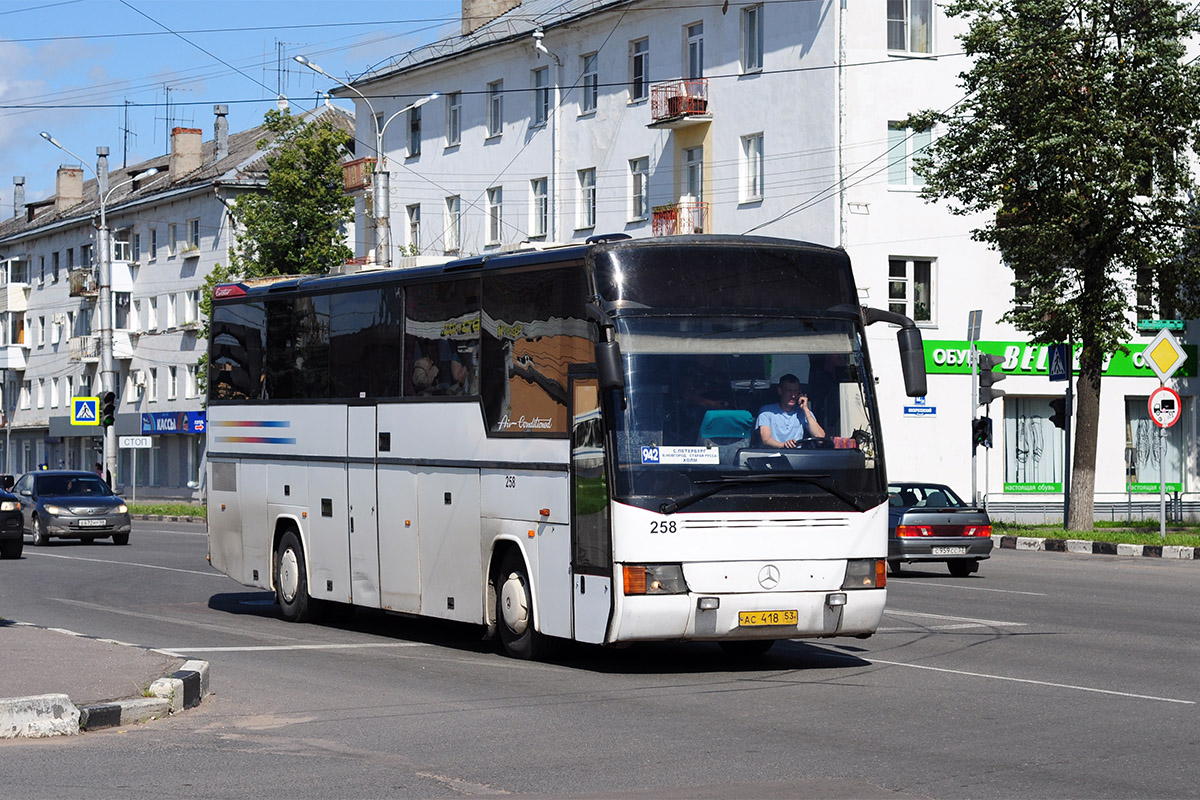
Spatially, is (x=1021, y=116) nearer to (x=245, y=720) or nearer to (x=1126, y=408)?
(x=1126, y=408)

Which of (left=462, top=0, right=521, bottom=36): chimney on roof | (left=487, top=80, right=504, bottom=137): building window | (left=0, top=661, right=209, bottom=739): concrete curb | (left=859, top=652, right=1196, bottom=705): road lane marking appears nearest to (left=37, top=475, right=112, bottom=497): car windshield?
(left=487, top=80, right=504, bottom=137): building window

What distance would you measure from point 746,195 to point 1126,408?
12099mm

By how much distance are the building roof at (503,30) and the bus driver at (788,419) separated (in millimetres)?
37236

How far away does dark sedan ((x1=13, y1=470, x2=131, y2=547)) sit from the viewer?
3481cm

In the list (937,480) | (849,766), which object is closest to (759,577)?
(849,766)

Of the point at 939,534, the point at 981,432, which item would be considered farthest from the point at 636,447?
the point at 981,432

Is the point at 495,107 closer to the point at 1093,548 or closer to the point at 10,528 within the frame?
the point at 10,528

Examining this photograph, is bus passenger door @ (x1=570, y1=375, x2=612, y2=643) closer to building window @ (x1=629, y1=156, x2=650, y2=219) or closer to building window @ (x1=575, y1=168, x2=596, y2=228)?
building window @ (x1=629, y1=156, x2=650, y2=219)

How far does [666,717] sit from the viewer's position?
10.6 metres

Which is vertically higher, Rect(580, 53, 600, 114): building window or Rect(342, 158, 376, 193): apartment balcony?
Rect(580, 53, 600, 114): building window

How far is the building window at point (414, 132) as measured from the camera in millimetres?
59375

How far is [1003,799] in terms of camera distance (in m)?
7.81

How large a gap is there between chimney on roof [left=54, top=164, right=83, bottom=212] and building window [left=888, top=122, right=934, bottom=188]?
60034 mm

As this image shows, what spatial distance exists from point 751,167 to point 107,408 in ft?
63.6
